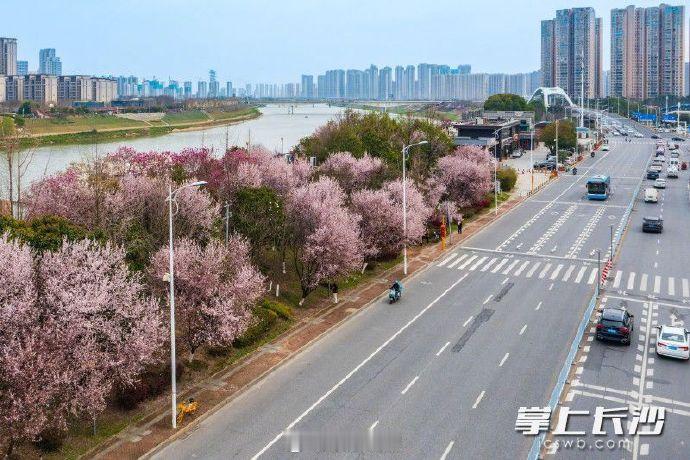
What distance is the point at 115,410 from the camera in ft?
67.4

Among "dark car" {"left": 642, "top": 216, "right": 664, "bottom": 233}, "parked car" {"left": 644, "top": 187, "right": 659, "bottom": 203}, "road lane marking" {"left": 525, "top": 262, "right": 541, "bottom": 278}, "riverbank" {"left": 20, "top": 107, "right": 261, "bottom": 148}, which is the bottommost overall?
"road lane marking" {"left": 525, "top": 262, "right": 541, "bottom": 278}

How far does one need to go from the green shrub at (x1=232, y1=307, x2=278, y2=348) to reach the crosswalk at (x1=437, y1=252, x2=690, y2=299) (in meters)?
14.5

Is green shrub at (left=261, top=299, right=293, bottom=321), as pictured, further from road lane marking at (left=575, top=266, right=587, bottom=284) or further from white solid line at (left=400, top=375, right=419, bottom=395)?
road lane marking at (left=575, top=266, right=587, bottom=284)

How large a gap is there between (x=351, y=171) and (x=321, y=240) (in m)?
18.4

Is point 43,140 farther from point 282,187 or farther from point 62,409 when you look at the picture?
point 62,409

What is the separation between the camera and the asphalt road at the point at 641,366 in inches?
707

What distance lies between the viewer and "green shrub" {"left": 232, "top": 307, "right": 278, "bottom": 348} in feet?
85.4

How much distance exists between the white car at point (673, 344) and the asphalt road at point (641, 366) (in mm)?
304

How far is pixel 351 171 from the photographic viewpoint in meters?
48.5

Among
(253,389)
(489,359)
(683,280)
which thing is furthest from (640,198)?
(253,389)

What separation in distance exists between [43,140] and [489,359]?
108478 mm

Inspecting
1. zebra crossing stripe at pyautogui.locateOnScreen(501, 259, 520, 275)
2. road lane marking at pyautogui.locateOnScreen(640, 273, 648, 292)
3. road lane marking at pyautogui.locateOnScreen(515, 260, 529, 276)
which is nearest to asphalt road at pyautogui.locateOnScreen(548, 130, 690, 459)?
road lane marking at pyautogui.locateOnScreen(640, 273, 648, 292)

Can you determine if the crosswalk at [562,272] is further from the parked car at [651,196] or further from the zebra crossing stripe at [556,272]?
the parked car at [651,196]

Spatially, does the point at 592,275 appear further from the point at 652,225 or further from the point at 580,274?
the point at 652,225
